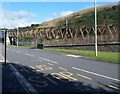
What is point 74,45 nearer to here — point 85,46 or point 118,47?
point 85,46

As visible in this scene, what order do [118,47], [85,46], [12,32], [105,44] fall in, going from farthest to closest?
[12,32] < [85,46] < [105,44] < [118,47]

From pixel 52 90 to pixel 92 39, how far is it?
97.7ft

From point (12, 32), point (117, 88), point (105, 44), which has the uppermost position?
point (12, 32)

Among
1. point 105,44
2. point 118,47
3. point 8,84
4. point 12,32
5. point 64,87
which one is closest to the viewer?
point 64,87

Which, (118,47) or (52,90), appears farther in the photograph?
(118,47)

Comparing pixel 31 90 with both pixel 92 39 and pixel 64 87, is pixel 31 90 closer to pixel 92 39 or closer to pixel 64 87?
pixel 64 87

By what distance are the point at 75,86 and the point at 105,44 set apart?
23484 millimetres

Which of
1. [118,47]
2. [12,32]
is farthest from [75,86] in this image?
[12,32]

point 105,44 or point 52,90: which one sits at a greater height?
point 105,44

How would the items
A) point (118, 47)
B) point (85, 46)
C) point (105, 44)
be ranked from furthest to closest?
point (85, 46) < point (105, 44) < point (118, 47)

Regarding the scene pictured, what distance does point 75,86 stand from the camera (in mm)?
6520

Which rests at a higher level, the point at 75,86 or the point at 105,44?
the point at 105,44


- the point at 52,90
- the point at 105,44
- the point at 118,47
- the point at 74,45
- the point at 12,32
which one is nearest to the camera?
the point at 52,90

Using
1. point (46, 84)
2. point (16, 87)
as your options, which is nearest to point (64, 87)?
point (46, 84)
